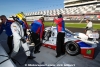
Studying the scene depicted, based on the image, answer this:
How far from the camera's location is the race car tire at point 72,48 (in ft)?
16.4

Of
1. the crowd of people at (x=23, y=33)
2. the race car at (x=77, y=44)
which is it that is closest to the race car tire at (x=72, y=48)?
the race car at (x=77, y=44)

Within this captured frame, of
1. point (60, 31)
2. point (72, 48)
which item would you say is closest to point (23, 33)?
point (60, 31)

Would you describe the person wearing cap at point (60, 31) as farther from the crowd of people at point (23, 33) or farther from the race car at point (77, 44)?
the race car at point (77, 44)

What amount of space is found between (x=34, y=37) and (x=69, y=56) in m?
1.80

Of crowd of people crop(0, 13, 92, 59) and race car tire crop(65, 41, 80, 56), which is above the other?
crowd of people crop(0, 13, 92, 59)

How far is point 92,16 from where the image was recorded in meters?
28.2

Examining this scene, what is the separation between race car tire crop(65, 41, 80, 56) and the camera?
16.4ft

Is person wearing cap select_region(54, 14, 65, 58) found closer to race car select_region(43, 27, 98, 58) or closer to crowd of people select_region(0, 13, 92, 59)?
crowd of people select_region(0, 13, 92, 59)

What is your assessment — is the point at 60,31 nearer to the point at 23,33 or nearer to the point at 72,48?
the point at 72,48

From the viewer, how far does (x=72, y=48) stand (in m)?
5.15

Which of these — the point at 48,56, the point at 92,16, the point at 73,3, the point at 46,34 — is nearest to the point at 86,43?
the point at 48,56

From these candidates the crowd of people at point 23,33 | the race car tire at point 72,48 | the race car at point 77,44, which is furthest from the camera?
the race car tire at point 72,48

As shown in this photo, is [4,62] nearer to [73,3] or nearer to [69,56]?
[69,56]

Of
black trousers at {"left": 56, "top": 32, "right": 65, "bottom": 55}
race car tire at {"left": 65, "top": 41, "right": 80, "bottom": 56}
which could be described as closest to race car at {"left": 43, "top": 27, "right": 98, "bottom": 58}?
race car tire at {"left": 65, "top": 41, "right": 80, "bottom": 56}
